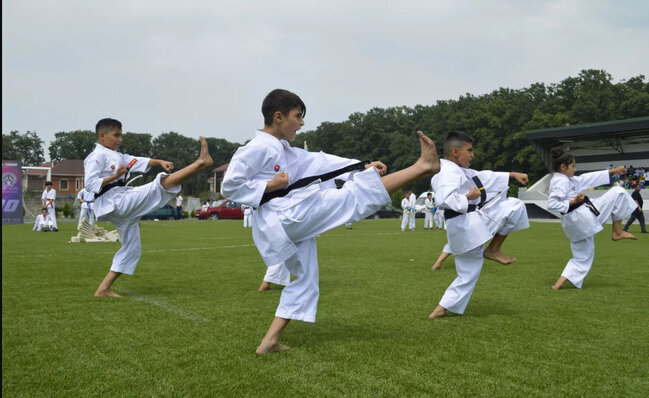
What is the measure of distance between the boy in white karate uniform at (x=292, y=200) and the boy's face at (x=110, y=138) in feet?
10.9

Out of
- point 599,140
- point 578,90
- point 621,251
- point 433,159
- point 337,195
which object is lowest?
point 621,251

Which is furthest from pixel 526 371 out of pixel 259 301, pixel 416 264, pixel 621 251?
pixel 621 251

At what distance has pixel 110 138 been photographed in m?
6.74

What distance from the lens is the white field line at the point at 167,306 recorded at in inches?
198

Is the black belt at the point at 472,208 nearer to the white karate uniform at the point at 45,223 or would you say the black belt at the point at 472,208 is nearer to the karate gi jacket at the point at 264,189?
the karate gi jacket at the point at 264,189

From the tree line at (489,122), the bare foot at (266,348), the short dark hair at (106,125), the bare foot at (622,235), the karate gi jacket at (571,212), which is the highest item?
the tree line at (489,122)

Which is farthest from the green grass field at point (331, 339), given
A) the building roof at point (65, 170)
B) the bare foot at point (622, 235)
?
the building roof at point (65, 170)

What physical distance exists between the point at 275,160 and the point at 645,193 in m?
38.0

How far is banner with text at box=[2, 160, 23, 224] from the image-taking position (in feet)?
92.1

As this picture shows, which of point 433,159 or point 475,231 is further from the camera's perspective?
point 475,231

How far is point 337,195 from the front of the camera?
3865 mm

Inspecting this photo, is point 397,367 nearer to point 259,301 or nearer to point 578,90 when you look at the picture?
point 259,301

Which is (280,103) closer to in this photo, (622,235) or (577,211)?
(577,211)

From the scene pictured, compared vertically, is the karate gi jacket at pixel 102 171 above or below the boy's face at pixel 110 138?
below
